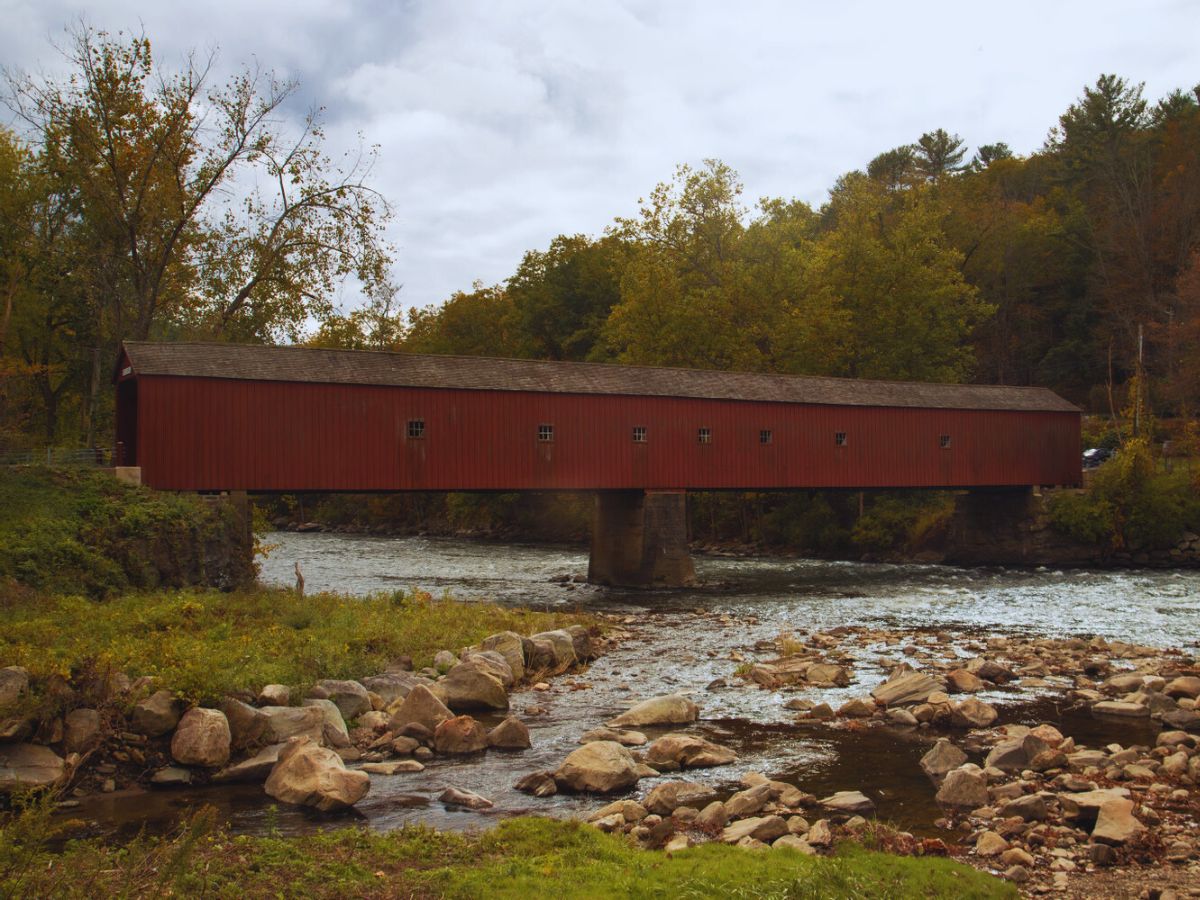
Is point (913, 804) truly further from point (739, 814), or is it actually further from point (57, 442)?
point (57, 442)

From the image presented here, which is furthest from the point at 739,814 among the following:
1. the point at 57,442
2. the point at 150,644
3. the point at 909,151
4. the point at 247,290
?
the point at 909,151

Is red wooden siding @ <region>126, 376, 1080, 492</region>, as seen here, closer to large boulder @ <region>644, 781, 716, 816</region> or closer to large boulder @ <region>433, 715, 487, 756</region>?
large boulder @ <region>433, 715, 487, 756</region>

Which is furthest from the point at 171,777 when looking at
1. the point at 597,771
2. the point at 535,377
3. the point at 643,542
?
the point at 643,542

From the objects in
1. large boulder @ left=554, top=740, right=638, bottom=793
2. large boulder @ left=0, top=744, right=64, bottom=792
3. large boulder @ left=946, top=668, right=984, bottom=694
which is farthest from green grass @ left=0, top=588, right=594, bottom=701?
large boulder @ left=946, top=668, right=984, bottom=694

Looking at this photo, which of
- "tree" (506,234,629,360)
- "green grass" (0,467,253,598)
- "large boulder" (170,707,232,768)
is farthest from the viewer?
"tree" (506,234,629,360)

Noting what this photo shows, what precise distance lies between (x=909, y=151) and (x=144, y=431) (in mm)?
53710

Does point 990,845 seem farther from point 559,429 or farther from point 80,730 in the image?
point 559,429

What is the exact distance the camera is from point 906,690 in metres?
10.6

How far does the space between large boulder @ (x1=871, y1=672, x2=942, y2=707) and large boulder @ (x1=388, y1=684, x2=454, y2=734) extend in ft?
15.3

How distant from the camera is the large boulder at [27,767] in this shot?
7000 millimetres

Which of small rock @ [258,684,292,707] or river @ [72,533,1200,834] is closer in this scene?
river @ [72,533,1200,834]

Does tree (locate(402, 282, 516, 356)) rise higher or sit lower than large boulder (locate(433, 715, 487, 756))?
higher

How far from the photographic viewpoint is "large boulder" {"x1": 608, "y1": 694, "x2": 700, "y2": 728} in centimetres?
980

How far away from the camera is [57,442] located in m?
33.1
